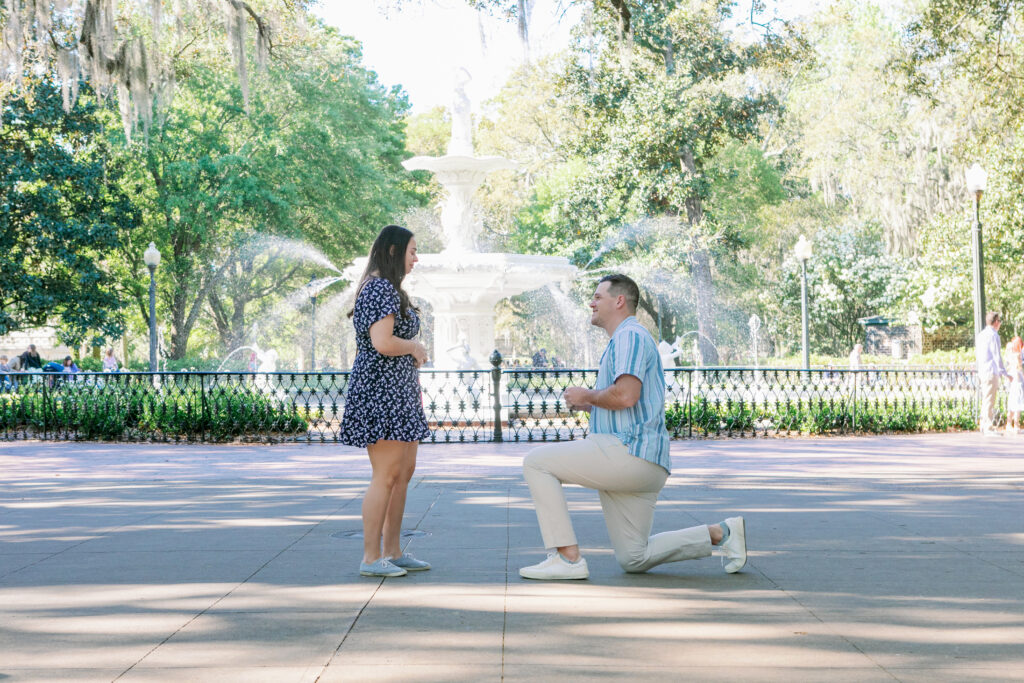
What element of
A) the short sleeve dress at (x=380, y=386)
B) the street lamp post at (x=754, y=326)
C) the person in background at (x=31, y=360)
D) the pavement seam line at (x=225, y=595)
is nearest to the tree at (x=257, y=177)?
the person in background at (x=31, y=360)

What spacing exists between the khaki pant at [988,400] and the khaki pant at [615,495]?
38.4 ft

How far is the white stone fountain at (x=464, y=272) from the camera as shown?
60.5 feet

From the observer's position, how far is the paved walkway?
409 centimetres

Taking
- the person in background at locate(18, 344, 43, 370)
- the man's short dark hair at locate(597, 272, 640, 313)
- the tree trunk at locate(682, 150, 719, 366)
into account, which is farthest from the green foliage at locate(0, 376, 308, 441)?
the tree trunk at locate(682, 150, 719, 366)

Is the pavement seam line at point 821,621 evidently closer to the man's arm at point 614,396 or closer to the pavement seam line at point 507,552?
the man's arm at point 614,396

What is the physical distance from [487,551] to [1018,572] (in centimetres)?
293

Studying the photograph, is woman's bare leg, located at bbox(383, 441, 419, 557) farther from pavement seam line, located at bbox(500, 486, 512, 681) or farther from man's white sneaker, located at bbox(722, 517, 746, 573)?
man's white sneaker, located at bbox(722, 517, 746, 573)

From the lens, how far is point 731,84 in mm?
44156

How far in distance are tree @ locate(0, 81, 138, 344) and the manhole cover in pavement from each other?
2459 cm

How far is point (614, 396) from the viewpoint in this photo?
5.44 meters

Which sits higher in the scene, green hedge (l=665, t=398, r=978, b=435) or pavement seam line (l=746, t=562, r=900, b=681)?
green hedge (l=665, t=398, r=978, b=435)

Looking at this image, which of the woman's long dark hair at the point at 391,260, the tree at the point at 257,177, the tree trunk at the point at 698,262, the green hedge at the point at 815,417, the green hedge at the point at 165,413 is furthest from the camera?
the tree at the point at 257,177

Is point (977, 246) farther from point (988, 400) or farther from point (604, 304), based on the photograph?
point (604, 304)

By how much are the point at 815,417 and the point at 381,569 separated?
477 inches
